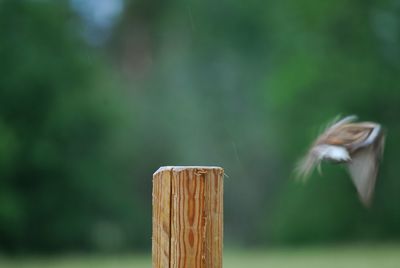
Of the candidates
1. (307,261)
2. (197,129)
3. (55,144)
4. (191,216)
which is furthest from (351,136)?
(197,129)

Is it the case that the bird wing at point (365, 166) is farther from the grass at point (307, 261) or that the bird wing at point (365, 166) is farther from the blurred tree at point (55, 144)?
the blurred tree at point (55, 144)

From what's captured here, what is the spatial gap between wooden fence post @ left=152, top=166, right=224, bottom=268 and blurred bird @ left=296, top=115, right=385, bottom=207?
1455 millimetres

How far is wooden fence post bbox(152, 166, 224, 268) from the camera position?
14.5 feet

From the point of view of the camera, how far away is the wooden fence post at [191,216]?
4406 millimetres

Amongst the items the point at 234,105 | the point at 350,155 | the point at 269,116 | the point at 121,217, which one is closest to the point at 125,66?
the point at 234,105

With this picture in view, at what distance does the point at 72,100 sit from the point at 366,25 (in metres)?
8.60

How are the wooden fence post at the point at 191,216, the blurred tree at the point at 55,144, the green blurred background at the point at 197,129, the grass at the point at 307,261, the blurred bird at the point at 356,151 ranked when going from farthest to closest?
the green blurred background at the point at 197,129
the blurred tree at the point at 55,144
the grass at the point at 307,261
the blurred bird at the point at 356,151
the wooden fence post at the point at 191,216

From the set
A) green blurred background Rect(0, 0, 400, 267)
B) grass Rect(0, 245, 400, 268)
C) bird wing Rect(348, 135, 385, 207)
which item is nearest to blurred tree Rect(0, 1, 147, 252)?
green blurred background Rect(0, 0, 400, 267)

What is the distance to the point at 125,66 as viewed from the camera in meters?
38.4

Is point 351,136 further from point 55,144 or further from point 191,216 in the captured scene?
point 55,144

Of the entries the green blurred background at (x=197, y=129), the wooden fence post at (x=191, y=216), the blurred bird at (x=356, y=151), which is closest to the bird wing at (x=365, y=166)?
the blurred bird at (x=356, y=151)

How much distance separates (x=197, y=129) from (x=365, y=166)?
1024 inches

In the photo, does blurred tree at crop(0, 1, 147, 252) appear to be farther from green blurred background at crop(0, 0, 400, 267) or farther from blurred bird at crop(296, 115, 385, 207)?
blurred bird at crop(296, 115, 385, 207)

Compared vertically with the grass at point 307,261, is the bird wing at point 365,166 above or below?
above
